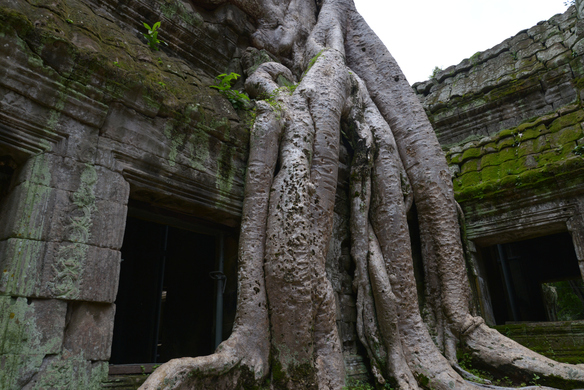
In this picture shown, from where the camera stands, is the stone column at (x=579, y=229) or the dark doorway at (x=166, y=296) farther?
the stone column at (x=579, y=229)

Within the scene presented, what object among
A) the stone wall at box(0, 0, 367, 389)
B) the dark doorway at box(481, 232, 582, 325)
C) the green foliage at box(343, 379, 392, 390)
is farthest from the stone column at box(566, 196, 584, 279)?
the stone wall at box(0, 0, 367, 389)

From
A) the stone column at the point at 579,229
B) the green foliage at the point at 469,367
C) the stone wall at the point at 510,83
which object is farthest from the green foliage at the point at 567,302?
the green foliage at the point at 469,367

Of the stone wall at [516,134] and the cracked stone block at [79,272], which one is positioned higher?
the stone wall at [516,134]

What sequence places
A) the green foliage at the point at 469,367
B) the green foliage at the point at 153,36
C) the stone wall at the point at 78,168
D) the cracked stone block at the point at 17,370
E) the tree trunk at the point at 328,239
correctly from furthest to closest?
the green foliage at the point at 469,367 → the green foliage at the point at 153,36 → the tree trunk at the point at 328,239 → the stone wall at the point at 78,168 → the cracked stone block at the point at 17,370

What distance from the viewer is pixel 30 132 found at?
6.86 feet

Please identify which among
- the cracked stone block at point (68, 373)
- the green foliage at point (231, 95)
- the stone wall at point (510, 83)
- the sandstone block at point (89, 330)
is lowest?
the cracked stone block at point (68, 373)

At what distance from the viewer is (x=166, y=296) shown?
14.1ft

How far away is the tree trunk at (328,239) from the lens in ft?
8.23

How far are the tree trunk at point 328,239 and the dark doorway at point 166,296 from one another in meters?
1.04

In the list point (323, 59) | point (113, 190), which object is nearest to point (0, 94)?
point (113, 190)

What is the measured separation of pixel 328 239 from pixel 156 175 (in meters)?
1.25

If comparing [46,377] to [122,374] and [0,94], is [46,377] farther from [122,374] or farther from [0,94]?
[0,94]

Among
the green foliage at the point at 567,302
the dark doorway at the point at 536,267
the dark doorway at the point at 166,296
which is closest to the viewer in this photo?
the dark doorway at the point at 166,296

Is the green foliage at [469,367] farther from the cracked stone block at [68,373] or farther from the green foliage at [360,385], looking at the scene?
the cracked stone block at [68,373]
